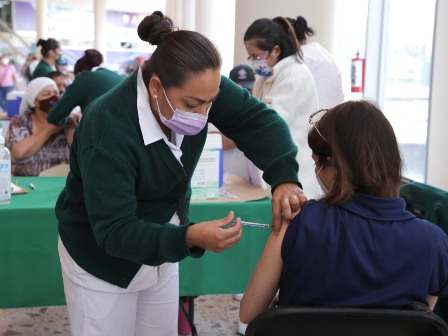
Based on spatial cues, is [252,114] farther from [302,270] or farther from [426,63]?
[426,63]

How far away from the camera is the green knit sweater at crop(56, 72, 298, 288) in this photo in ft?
3.48

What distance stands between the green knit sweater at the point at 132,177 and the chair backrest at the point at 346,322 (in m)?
0.18

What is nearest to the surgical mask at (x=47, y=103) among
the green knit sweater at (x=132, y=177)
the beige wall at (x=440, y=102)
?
the green knit sweater at (x=132, y=177)

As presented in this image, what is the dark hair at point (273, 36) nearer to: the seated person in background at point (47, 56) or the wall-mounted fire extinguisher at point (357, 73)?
the wall-mounted fire extinguisher at point (357, 73)

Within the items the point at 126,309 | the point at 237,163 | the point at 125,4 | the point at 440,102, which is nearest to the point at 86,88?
the point at 237,163

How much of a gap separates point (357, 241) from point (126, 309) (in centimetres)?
56

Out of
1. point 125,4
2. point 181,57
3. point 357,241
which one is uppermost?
point 125,4

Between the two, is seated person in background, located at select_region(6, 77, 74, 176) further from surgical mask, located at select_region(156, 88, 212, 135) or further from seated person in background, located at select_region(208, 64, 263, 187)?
surgical mask, located at select_region(156, 88, 212, 135)

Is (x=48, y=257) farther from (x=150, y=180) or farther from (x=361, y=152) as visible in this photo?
(x=361, y=152)

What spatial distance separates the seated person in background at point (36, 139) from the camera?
2803mm

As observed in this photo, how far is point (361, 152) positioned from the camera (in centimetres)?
113

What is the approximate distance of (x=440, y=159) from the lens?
2.79 meters

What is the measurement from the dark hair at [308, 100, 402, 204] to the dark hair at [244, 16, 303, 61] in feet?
4.56

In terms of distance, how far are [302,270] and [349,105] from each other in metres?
0.34
